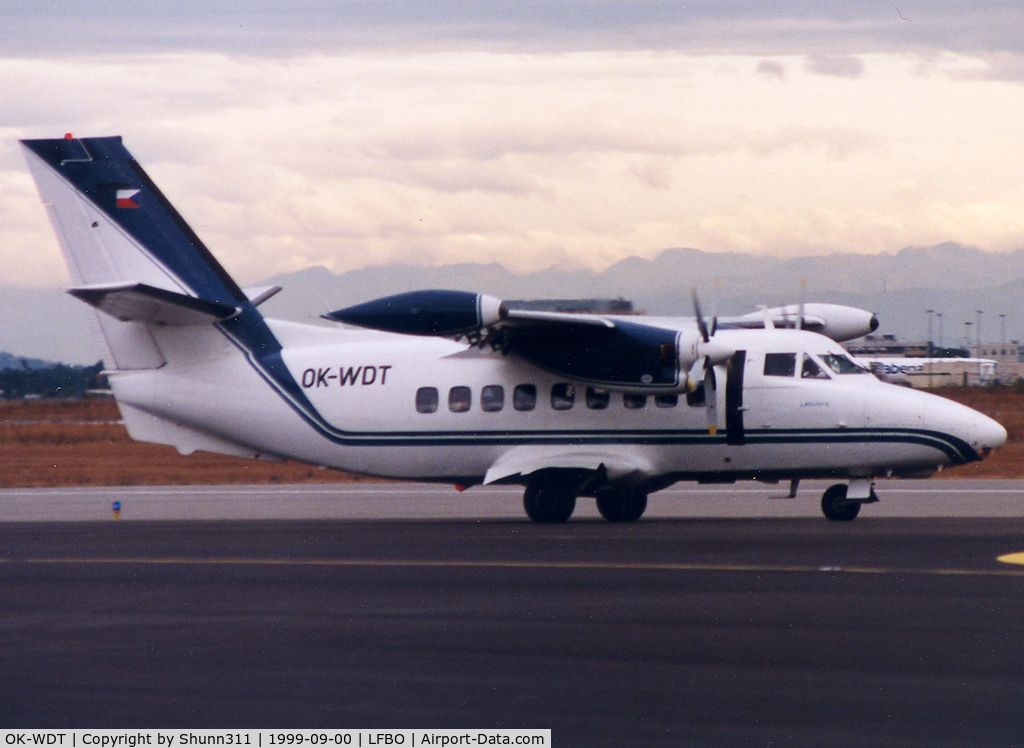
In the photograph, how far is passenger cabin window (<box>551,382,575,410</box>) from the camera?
67.6ft

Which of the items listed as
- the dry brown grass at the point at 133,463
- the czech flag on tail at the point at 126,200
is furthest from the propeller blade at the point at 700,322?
the dry brown grass at the point at 133,463

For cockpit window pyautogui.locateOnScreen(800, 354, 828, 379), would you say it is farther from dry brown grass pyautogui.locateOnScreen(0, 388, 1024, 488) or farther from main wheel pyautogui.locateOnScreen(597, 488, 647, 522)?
dry brown grass pyautogui.locateOnScreen(0, 388, 1024, 488)

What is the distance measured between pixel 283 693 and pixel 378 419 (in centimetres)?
1368

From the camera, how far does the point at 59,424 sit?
222 feet

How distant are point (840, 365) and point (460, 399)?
20.1ft

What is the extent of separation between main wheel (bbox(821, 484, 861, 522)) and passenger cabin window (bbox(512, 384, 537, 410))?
4864 mm

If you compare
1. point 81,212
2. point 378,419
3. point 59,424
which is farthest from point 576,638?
point 59,424

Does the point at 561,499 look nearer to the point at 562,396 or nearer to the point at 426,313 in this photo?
the point at 562,396

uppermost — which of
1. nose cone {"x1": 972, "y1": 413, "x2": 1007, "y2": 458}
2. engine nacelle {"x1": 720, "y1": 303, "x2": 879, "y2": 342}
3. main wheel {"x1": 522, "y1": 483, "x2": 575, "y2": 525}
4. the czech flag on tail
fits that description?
the czech flag on tail

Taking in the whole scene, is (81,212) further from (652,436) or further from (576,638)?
(576,638)

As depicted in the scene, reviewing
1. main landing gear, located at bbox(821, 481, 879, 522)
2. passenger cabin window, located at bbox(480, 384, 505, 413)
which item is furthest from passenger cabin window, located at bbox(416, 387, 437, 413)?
main landing gear, located at bbox(821, 481, 879, 522)

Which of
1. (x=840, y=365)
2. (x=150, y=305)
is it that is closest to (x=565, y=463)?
(x=840, y=365)

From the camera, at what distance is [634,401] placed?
20297 mm

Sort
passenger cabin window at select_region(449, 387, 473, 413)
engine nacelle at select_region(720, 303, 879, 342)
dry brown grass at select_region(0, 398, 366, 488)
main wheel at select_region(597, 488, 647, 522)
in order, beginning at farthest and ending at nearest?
1. dry brown grass at select_region(0, 398, 366, 488)
2. engine nacelle at select_region(720, 303, 879, 342)
3. passenger cabin window at select_region(449, 387, 473, 413)
4. main wheel at select_region(597, 488, 647, 522)
